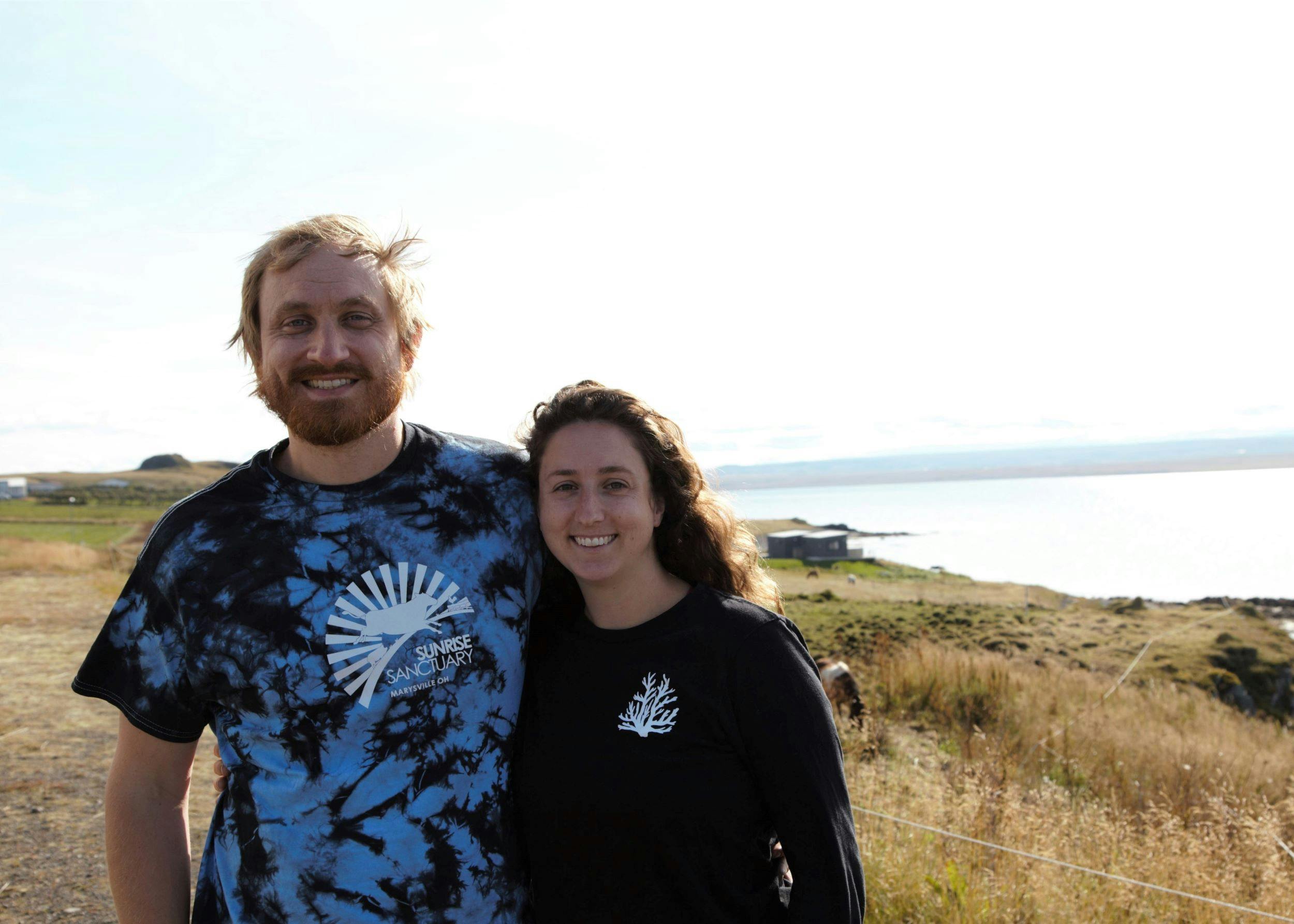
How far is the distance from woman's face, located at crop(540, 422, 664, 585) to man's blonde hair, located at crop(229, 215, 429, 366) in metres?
0.63

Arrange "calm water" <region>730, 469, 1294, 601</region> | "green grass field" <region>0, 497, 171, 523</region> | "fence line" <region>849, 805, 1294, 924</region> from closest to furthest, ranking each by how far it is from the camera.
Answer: "fence line" <region>849, 805, 1294, 924</region> → "calm water" <region>730, 469, 1294, 601</region> → "green grass field" <region>0, 497, 171, 523</region>

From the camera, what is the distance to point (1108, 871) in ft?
16.0

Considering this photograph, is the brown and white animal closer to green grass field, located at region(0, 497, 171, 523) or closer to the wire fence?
the wire fence

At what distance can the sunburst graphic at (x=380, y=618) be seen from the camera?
87.0 inches

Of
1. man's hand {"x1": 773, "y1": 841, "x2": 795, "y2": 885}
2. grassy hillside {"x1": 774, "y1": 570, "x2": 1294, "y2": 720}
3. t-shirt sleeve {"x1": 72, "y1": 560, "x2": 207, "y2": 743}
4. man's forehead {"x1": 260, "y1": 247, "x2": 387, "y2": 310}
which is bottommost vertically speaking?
grassy hillside {"x1": 774, "y1": 570, "x2": 1294, "y2": 720}

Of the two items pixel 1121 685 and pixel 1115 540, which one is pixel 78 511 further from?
pixel 1115 540

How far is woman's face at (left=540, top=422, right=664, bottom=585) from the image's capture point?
7.83 feet

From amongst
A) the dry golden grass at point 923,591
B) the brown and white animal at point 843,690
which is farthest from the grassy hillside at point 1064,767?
the dry golden grass at point 923,591

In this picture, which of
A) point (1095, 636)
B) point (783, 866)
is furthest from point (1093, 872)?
point (1095, 636)

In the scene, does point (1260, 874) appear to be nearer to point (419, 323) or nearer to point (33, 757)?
point (419, 323)

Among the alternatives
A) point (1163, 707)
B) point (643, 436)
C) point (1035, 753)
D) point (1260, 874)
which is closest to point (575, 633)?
point (643, 436)

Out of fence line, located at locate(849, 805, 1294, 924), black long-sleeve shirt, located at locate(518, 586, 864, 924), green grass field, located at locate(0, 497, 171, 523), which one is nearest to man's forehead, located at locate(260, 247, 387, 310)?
black long-sleeve shirt, located at locate(518, 586, 864, 924)

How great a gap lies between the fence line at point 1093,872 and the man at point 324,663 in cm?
193

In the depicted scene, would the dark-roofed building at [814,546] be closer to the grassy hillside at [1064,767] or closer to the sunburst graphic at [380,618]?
the grassy hillside at [1064,767]
